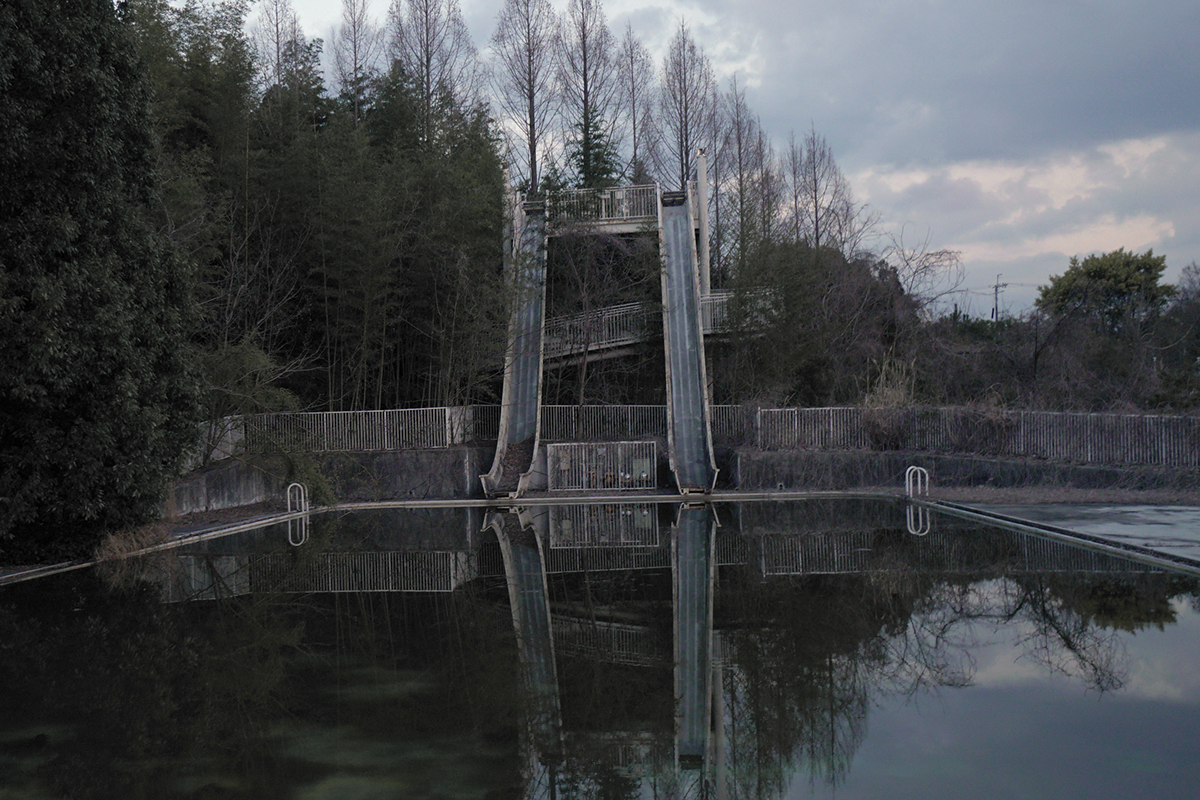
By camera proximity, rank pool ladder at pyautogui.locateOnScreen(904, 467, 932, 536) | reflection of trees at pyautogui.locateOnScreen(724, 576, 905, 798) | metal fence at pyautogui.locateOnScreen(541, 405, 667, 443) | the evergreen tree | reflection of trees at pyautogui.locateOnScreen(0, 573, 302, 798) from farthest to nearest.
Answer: metal fence at pyautogui.locateOnScreen(541, 405, 667, 443) → pool ladder at pyautogui.locateOnScreen(904, 467, 932, 536) → the evergreen tree → reflection of trees at pyautogui.locateOnScreen(0, 573, 302, 798) → reflection of trees at pyautogui.locateOnScreen(724, 576, 905, 798)

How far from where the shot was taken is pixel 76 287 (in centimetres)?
1135

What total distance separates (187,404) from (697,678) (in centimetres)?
985

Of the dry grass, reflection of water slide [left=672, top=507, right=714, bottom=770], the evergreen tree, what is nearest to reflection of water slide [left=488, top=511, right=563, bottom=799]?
reflection of water slide [left=672, top=507, right=714, bottom=770]

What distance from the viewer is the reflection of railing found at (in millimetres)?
23766

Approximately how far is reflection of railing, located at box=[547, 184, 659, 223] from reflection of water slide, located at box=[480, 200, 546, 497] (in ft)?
4.31

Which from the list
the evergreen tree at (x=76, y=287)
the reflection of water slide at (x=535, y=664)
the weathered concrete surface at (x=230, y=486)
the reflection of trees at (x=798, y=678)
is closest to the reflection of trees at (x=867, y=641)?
the reflection of trees at (x=798, y=678)

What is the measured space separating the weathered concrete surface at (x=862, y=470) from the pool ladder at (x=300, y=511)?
8645mm

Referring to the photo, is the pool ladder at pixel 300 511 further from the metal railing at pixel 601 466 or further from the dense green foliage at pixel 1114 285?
the dense green foliage at pixel 1114 285

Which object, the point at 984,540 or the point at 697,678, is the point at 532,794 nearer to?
the point at 697,678

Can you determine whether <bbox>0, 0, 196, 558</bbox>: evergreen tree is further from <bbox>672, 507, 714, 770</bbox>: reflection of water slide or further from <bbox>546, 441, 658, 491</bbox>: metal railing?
<bbox>546, 441, 658, 491</bbox>: metal railing

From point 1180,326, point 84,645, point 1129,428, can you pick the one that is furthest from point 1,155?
point 1180,326

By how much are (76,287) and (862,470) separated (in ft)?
46.5

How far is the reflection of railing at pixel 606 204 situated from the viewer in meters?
23.8

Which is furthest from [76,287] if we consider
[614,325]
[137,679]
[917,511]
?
[614,325]
